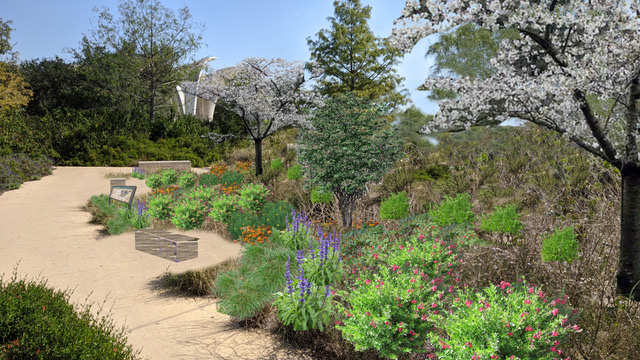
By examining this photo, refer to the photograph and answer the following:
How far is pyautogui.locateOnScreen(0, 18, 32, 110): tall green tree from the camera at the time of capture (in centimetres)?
2014

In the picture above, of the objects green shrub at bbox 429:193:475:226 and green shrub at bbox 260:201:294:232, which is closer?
green shrub at bbox 429:193:475:226

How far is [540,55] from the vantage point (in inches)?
207

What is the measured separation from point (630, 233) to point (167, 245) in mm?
6158

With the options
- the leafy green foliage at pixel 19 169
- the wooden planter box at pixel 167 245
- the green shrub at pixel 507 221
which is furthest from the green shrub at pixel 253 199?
the leafy green foliage at pixel 19 169

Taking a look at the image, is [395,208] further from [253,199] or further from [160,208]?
[160,208]

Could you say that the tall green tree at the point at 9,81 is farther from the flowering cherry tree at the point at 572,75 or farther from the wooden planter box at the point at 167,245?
the flowering cherry tree at the point at 572,75

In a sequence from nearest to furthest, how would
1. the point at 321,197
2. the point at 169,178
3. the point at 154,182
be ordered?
the point at 321,197 → the point at 154,182 → the point at 169,178

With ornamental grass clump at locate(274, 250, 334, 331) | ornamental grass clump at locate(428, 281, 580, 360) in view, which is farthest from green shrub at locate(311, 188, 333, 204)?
ornamental grass clump at locate(428, 281, 580, 360)

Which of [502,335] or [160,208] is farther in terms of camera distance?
[160,208]

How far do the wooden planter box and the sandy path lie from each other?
0.12 meters

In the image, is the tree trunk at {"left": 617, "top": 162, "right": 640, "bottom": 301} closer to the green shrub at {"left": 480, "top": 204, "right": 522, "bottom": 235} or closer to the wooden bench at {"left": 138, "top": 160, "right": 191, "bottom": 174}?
the green shrub at {"left": 480, "top": 204, "right": 522, "bottom": 235}

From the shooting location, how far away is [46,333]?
360 centimetres

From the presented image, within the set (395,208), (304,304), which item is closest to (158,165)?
(395,208)

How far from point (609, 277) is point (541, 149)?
6.80 meters
